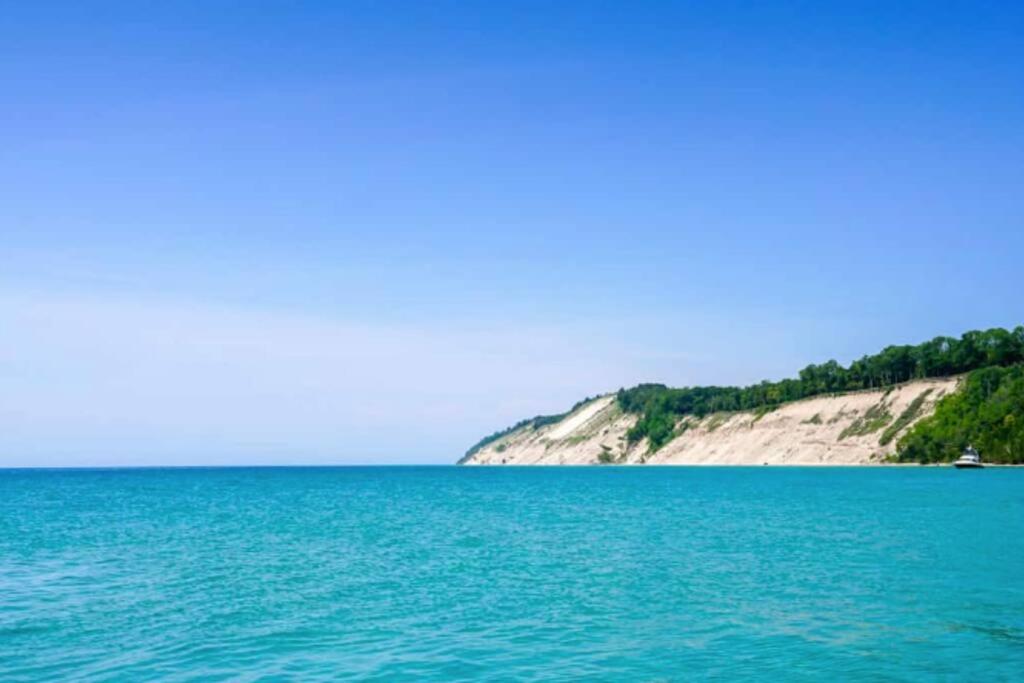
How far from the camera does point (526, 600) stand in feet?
115

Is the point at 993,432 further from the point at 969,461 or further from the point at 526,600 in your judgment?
the point at 526,600

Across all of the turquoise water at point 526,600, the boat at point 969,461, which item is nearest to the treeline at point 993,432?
the boat at point 969,461

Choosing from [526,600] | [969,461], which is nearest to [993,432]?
[969,461]

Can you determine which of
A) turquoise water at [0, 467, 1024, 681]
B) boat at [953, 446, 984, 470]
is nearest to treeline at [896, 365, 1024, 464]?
boat at [953, 446, 984, 470]

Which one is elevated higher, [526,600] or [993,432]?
[993,432]

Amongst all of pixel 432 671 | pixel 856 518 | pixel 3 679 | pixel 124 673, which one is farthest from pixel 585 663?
pixel 856 518

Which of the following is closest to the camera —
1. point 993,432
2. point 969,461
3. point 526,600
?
point 526,600

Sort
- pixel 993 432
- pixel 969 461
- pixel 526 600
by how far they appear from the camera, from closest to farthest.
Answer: pixel 526 600
pixel 969 461
pixel 993 432

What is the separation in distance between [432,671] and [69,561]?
113 ft

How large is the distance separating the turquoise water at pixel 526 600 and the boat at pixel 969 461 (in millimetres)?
118886

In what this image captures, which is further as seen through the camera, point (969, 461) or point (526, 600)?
point (969, 461)

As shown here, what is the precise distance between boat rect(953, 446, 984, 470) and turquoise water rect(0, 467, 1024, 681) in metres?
119

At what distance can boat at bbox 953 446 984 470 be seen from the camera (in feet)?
584

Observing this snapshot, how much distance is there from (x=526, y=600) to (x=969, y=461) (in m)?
170
